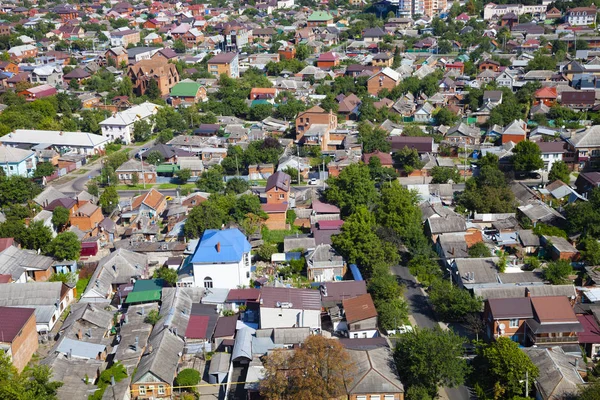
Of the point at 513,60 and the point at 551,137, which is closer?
the point at 551,137

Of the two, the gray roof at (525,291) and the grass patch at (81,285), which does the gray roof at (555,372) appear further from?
the grass patch at (81,285)

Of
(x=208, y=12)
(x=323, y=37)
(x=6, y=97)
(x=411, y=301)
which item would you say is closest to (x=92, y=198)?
(x=411, y=301)

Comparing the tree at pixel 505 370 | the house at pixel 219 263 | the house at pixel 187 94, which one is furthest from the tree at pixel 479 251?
the house at pixel 187 94

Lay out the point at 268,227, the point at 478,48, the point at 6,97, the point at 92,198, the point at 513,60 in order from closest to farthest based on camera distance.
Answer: the point at 268,227, the point at 92,198, the point at 6,97, the point at 513,60, the point at 478,48

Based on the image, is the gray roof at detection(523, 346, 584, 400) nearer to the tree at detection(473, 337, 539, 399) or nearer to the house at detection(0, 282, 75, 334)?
Result: the tree at detection(473, 337, 539, 399)

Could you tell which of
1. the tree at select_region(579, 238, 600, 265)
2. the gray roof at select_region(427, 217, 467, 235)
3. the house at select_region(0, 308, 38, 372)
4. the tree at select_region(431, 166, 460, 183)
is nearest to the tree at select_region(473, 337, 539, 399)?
the tree at select_region(579, 238, 600, 265)

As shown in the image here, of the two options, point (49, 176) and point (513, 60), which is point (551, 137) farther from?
point (49, 176)
